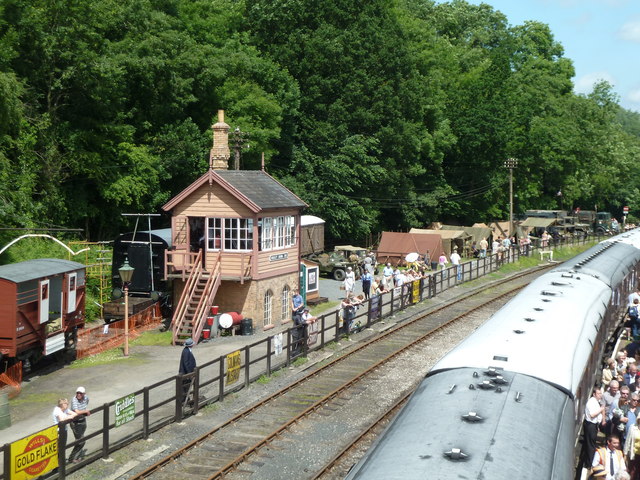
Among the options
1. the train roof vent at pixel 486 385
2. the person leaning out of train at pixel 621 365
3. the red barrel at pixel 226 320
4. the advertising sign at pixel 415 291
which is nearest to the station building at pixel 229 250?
the red barrel at pixel 226 320

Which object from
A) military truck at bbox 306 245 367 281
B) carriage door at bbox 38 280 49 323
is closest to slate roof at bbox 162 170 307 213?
carriage door at bbox 38 280 49 323

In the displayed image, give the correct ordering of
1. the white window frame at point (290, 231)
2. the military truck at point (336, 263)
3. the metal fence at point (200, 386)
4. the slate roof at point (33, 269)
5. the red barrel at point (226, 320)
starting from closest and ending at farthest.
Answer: the metal fence at point (200, 386) < the slate roof at point (33, 269) < the red barrel at point (226, 320) < the white window frame at point (290, 231) < the military truck at point (336, 263)

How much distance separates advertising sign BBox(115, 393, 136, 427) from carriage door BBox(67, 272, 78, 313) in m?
8.69

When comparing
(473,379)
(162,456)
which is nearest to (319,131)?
(162,456)

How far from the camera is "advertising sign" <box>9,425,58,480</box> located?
1248cm

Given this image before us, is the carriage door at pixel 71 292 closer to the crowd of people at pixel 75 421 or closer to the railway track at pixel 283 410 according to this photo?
the railway track at pixel 283 410

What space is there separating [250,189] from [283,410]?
1221cm

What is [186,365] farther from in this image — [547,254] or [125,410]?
[547,254]

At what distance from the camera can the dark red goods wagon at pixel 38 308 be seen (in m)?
20.6

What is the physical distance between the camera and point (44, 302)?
2194 centimetres

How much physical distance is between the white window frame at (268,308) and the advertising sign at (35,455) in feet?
50.6

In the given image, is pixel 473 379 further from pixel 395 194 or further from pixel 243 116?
pixel 395 194

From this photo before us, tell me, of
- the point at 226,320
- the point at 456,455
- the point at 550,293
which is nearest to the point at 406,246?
the point at 226,320

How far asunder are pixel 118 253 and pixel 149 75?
35.7ft
